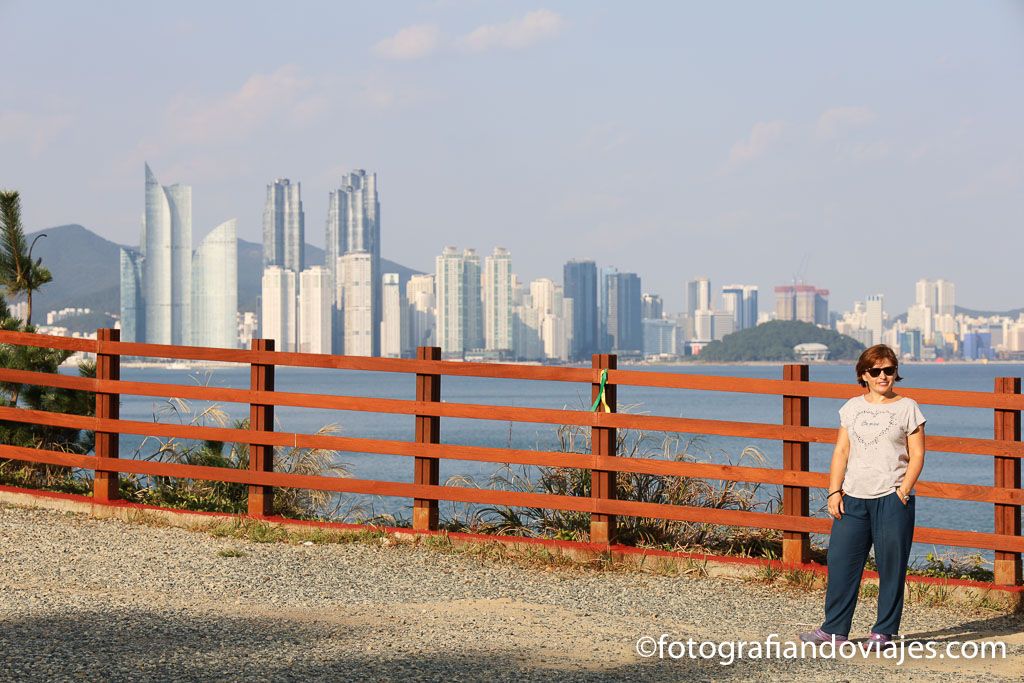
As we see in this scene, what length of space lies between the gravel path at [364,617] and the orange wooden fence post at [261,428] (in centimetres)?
56

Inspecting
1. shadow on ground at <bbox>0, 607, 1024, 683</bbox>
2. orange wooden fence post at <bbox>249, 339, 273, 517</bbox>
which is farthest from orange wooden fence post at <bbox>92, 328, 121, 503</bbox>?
shadow on ground at <bbox>0, 607, 1024, 683</bbox>

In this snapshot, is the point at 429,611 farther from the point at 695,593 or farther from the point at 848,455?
the point at 848,455

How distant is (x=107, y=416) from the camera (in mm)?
10516

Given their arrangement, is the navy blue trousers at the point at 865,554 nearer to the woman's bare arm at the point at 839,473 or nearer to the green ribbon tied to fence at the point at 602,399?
the woman's bare arm at the point at 839,473

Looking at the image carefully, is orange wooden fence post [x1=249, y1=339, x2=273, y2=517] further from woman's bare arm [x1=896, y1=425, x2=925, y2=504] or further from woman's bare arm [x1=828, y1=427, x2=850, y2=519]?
woman's bare arm [x1=896, y1=425, x2=925, y2=504]

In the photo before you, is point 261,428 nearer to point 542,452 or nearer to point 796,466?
point 542,452

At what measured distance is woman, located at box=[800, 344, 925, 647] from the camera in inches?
251

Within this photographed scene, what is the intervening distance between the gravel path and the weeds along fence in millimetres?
488

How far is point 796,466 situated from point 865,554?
196 cm

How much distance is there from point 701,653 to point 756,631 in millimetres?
851

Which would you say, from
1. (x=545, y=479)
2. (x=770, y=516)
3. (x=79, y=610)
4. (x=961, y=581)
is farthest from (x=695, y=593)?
(x=79, y=610)

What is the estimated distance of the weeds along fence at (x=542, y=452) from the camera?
8031 millimetres

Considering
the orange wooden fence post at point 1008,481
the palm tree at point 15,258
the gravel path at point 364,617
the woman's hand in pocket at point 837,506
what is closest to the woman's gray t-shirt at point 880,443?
the woman's hand in pocket at point 837,506

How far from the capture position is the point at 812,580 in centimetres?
828
